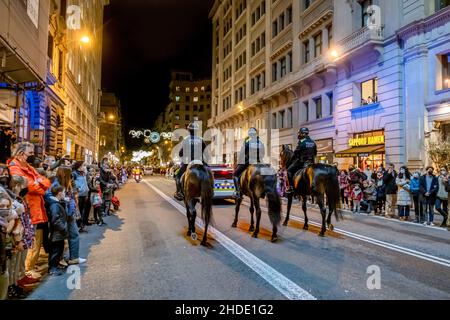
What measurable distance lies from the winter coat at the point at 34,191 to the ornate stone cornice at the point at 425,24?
18.9 meters

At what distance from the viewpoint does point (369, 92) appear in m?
22.4

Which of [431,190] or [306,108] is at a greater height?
[306,108]

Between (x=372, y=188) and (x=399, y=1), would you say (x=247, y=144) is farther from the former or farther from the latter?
(x=399, y=1)

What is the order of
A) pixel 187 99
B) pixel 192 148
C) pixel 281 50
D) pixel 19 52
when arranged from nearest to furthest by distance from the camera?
pixel 192 148 → pixel 19 52 → pixel 281 50 → pixel 187 99

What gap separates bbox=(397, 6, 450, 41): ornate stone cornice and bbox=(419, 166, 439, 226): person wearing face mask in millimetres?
9329

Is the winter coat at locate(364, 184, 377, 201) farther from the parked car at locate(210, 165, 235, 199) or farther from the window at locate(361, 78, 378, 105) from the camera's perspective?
the window at locate(361, 78, 378, 105)

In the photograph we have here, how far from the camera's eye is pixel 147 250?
24.3ft

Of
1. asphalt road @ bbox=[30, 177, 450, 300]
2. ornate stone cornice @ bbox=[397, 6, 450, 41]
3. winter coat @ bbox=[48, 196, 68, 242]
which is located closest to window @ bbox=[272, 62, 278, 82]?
ornate stone cornice @ bbox=[397, 6, 450, 41]

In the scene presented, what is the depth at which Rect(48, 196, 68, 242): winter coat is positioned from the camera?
5.86 meters

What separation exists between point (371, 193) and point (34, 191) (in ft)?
41.9

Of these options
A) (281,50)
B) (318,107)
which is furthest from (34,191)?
(281,50)

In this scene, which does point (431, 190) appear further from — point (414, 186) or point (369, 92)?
point (369, 92)

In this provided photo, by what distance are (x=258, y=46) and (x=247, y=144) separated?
34.0 meters
